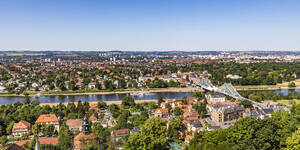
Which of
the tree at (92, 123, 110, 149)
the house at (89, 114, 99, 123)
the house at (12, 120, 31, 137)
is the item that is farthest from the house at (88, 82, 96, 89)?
the tree at (92, 123, 110, 149)

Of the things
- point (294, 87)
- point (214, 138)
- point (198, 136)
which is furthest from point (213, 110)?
point (294, 87)

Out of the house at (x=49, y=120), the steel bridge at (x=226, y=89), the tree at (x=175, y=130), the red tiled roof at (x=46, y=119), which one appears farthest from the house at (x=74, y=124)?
the steel bridge at (x=226, y=89)

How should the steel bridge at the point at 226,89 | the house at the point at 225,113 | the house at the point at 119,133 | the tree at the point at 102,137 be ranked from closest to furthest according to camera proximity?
the tree at the point at 102,137, the house at the point at 119,133, the house at the point at 225,113, the steel bridge at the point at 226,89

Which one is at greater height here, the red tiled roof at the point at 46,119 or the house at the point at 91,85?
the red tiled roof at the point at 46,119

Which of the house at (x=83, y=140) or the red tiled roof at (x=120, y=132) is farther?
the red tiled roof at (x=120, y=132)

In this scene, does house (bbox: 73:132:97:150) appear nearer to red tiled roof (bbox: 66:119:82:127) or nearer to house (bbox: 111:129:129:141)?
house (bbox: 111:129:129:141)

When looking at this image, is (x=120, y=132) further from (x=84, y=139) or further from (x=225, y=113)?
(x=225, y=113)

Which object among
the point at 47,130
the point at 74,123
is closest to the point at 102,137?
the point at 74,123

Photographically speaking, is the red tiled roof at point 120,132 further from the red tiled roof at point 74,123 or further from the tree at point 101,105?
the tree at point 101,105

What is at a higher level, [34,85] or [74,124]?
[74,124]

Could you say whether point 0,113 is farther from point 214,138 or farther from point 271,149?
point 271,149

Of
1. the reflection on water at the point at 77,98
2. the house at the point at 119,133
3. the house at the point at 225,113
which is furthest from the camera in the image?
the reflection on water at the point at 77,98
